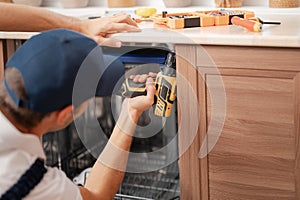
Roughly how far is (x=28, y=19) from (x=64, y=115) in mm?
753

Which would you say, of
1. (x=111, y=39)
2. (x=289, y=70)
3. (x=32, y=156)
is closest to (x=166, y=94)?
(x=111, y=39)

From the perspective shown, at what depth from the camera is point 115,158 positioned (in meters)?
1.50

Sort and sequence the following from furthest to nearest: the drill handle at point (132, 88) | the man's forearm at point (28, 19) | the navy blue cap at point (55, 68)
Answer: the man's forearm at point (28, 19), the drill handle at point (132, 88), the navy blue cap at point (55, 68)

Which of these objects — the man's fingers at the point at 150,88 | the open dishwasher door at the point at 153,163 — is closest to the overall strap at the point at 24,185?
the man's fingers at the point at 150,88

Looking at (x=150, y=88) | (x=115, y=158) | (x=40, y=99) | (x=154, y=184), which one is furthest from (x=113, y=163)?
(x=154, y=184)

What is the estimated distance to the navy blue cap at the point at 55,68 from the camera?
1074mm

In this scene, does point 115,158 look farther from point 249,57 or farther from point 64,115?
point 249,57

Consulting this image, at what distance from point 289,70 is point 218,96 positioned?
0.79ft

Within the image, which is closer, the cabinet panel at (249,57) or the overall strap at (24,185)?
the overall strap at (24,185)

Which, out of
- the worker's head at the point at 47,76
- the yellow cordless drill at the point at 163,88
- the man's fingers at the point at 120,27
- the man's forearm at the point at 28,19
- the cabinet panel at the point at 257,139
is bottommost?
the cabinet panel at the point at 257,139

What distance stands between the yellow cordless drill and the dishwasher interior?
0.46m

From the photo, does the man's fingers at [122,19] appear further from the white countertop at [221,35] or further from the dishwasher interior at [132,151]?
the dishwasher interior at [132,151]

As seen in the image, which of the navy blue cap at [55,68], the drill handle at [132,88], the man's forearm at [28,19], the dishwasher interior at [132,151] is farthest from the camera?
the dishwasher interior at [132,151]

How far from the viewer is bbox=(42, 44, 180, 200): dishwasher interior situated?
8.28 ft
